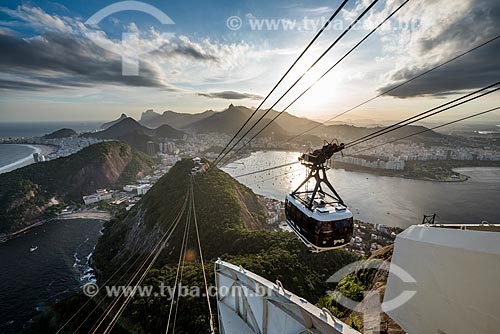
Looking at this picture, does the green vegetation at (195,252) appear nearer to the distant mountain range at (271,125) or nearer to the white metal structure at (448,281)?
the white metal structure at (448,281)

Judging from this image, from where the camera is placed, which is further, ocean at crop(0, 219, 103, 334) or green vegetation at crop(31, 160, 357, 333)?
ocean at crop(0, 219, 103, 334)

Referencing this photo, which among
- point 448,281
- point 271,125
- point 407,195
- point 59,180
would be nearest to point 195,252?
point 448,281

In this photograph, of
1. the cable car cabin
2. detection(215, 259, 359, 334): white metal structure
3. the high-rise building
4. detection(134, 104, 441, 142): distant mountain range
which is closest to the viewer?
detection(215, 259, 359, 334): white metal structure

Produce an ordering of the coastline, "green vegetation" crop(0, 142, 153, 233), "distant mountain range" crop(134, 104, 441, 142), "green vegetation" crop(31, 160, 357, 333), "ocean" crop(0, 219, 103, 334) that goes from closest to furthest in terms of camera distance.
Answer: "green vegetation" crop(31, 160, 357, 333)
"ocean" crop(0, 219, 103, 334)
the coastline
"green vegetation" crop(0, 142, 153, 233)
"distant mountain range" crop(134, 104, 441, 142)

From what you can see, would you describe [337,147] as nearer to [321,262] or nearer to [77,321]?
[321,262]

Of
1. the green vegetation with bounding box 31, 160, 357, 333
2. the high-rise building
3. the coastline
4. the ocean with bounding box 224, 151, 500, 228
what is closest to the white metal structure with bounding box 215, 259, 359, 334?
the green vegetation with bounding box 31, 160, 357, 333

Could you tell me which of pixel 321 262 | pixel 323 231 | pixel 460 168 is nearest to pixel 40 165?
pixel 321 262

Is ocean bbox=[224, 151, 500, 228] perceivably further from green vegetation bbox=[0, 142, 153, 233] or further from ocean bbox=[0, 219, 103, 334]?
green vegetation bbox=[0, 142, 153, 233]
